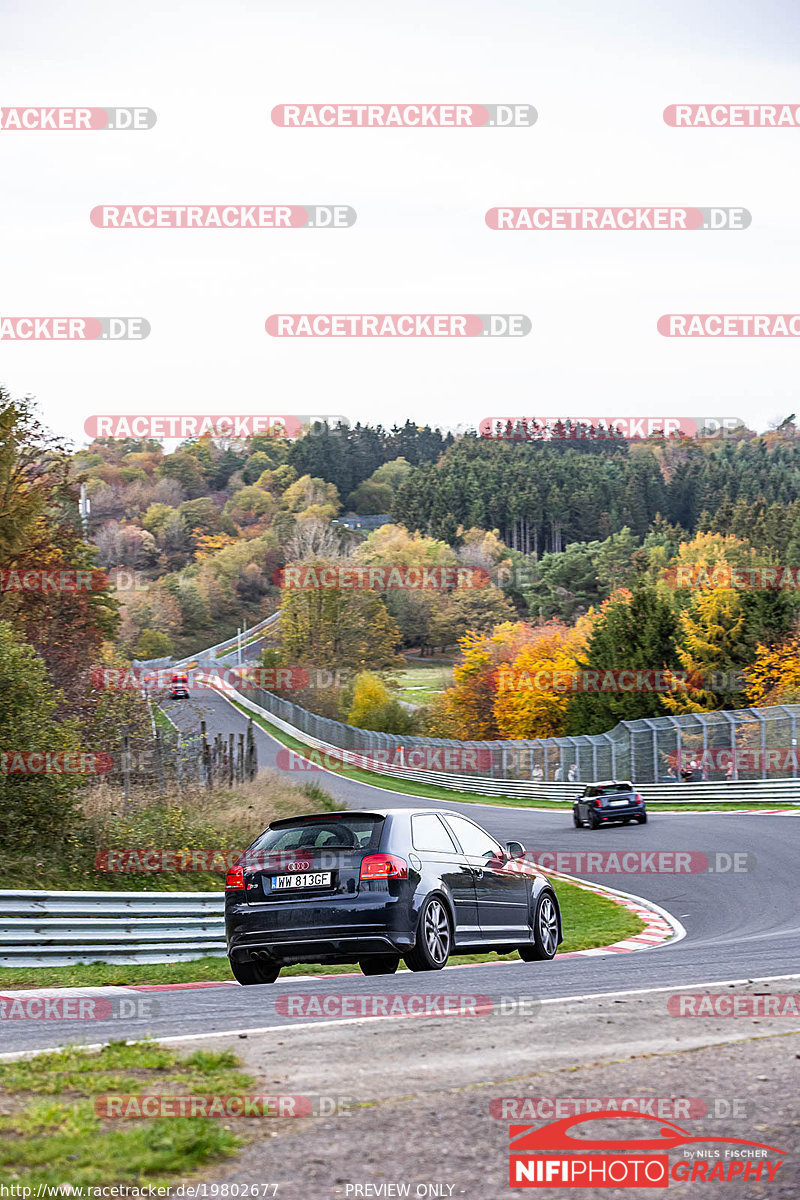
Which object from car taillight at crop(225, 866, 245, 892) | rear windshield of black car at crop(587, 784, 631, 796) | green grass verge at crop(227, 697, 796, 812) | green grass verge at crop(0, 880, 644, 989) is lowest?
green grass verge at crop(227, 697, 796, 812)

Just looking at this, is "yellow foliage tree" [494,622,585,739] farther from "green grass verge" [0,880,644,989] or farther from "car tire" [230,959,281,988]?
"car tire" [230,959,281,988]

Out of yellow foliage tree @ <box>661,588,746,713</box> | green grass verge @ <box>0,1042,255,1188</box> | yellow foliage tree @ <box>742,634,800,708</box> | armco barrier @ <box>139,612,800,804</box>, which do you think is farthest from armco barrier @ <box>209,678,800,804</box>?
green grass verge @ <box>0,1042,255,1188</box>

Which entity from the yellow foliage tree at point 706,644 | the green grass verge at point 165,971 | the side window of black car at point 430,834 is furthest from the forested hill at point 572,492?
the side window of black car at point 430,834

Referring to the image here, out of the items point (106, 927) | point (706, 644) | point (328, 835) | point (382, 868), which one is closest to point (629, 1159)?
point (382, 868)

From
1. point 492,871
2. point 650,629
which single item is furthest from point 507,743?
point 492,871

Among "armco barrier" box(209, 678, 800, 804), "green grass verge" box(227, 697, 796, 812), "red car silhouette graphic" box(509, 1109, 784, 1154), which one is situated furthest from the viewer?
"green grass verge" box(227, 697, 796, 812)

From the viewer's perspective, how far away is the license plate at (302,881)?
10.3 metres

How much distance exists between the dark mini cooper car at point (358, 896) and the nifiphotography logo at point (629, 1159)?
534cm

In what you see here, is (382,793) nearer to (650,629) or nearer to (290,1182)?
(650,629)

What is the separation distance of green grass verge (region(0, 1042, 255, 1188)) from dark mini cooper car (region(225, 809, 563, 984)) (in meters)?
3.91

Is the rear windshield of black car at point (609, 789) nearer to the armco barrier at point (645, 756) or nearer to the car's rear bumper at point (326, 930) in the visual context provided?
the armco barrier at point (645, 756)

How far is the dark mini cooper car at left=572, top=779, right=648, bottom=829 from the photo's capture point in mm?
36000

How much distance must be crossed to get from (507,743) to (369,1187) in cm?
5527

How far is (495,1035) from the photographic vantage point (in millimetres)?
6668
